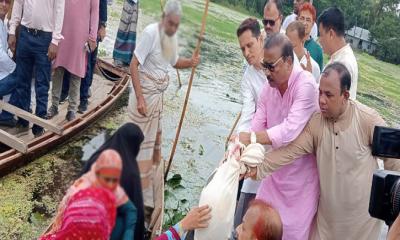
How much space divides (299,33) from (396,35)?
3735 centimetres

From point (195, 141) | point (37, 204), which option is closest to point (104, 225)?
point (37, 204)

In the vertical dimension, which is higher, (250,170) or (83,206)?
(83,206)

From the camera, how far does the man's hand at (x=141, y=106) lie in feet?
5.17

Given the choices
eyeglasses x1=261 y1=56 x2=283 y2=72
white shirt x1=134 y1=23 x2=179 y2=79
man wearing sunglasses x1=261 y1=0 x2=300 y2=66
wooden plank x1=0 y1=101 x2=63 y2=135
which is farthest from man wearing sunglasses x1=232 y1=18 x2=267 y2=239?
wooden plank x1=0 y1=101 x2=63 y2=135

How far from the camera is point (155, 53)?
4.34 ft

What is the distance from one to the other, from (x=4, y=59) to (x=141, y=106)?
340cm

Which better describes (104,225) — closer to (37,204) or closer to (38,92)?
(37,204)

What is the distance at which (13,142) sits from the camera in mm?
4422

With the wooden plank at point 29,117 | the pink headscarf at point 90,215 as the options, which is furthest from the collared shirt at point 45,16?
the pink headscarf at point 90,215

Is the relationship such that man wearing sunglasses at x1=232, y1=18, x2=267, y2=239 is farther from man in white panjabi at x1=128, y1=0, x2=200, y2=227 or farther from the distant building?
the distant building

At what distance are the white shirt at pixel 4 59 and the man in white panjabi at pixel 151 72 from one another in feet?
10.3

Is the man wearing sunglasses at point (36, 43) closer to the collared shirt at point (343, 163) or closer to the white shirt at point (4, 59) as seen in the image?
the white shirt at point (4, 59)

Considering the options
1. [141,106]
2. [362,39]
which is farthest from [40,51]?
[362,39]

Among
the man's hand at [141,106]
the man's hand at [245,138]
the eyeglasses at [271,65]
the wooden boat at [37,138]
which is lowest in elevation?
the wooden boat at [37,138]
